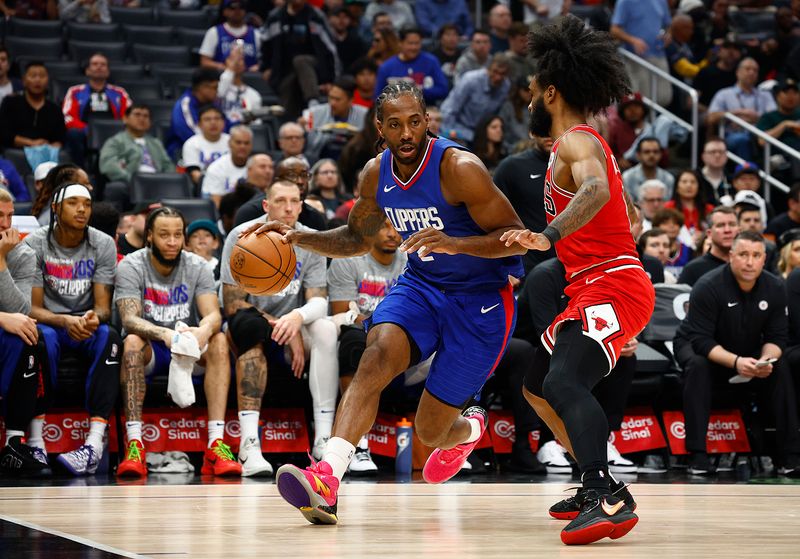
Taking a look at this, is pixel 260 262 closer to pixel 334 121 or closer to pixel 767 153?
pixel 334 121

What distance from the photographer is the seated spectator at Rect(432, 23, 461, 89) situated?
1393 centimetres

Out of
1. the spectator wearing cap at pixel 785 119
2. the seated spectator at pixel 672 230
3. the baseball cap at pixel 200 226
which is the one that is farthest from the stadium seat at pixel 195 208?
the spectator wearing cap at pixel 785 119

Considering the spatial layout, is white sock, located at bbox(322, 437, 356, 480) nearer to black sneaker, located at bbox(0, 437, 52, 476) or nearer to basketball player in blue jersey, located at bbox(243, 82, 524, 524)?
basketball player in blue jersey, located at bbox(243, 82, 524, 524)

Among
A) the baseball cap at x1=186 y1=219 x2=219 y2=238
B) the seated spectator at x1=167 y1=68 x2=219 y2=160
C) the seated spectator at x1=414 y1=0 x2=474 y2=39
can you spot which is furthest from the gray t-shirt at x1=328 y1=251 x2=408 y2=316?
the seated spectator at x1=414 y1=0 x2=474 y2=39

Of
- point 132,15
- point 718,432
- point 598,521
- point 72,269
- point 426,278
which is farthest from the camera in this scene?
point 132,15

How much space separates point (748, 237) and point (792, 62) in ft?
23.6

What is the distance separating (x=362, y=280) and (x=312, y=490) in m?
3.41

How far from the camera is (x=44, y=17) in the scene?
13.4m

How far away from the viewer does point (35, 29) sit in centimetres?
1291

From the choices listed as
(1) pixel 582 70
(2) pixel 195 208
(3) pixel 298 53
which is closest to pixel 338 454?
(1) pixel 582 70

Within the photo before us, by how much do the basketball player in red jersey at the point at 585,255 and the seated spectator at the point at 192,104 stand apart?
672cm

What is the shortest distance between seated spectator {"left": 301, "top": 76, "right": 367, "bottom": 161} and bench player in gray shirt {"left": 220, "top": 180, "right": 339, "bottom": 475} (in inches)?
156

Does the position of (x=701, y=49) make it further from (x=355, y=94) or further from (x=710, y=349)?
(x=710, y=349)

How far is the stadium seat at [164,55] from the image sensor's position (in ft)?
42.9
